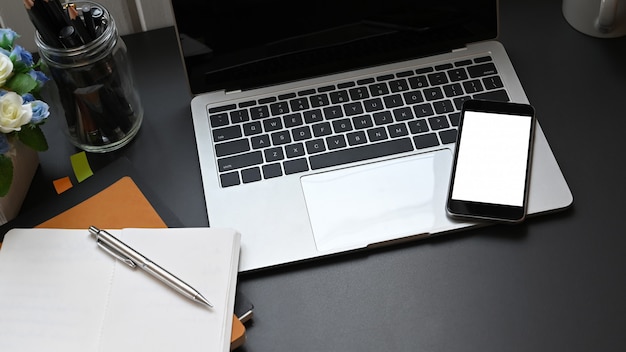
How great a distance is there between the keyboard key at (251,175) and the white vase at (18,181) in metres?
0.25

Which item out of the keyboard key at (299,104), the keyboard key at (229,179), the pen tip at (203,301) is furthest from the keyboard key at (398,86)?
the pen tip at (203,301)

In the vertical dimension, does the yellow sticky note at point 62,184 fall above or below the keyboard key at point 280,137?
below

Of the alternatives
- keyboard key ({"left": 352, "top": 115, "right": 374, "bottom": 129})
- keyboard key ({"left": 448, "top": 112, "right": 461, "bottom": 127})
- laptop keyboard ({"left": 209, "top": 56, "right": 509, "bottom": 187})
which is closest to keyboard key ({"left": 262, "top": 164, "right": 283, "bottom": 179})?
laptop keyboard ({"left": 209, "top": 56, "right": 509, "bottom": 187})

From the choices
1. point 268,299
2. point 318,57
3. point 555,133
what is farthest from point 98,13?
point 555,133

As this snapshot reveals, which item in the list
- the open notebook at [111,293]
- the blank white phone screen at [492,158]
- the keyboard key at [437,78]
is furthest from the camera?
the keyboard key at [437,78]

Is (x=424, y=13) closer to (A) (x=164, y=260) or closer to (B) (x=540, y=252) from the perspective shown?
(B) (x=540, y=252)

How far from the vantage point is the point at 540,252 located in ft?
2.71

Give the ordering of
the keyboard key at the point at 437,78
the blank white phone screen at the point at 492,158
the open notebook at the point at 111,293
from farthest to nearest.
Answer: the keyboard key at the point at 437,78 < the blank white phone screen at the point at 492,158 < the open notebook at the point at 111,293

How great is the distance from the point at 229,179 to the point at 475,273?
11.2 inches

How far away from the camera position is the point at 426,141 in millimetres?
895

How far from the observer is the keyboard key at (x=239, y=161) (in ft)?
2.90

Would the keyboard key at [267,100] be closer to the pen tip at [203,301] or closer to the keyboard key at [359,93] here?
the keyboard key at [359,93]

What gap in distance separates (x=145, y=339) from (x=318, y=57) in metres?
0.40

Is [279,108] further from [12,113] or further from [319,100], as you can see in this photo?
[12,113]
